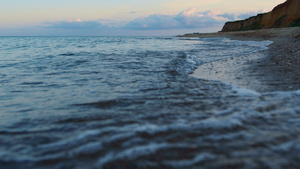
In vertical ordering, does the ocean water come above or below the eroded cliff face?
below

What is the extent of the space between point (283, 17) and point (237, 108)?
1897 inches

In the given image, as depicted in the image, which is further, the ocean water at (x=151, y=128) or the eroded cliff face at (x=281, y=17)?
the eroded cliff face at (x=281, y=17)

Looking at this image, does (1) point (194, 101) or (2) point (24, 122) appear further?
(1) point (194, 101)

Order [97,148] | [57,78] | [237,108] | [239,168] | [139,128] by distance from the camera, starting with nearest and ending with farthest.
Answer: [239,168], [97,148], [139,128], [237,108], [57,78]

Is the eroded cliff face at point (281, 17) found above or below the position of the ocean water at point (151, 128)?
above

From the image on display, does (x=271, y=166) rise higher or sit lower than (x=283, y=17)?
lower

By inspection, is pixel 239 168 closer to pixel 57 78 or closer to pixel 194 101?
pixel 194 101

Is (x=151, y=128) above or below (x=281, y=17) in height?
below

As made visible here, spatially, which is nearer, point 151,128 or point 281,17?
point 151,128

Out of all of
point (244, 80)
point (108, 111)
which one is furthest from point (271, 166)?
point (244, 80)

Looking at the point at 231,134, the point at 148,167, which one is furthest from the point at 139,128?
the point at 231,134

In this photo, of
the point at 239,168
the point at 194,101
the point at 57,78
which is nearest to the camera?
the point at 239,168

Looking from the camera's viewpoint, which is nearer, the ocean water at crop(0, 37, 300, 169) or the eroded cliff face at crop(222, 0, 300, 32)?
the ocean water at crop(0, 37, 300, 169)

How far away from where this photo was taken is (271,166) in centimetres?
162
